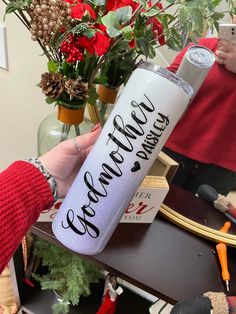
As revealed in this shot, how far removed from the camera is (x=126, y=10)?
369 mm

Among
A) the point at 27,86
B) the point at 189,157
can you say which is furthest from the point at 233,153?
the point at 27,86

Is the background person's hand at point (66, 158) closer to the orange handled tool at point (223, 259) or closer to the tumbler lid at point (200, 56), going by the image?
the tumbler lid at point (200, 56)

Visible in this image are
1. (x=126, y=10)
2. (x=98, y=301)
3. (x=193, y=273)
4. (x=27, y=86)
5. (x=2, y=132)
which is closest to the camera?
(x=126, y=10)

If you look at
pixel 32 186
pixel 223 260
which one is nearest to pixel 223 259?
pixel 223 260

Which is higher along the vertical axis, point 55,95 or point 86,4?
point 86,4

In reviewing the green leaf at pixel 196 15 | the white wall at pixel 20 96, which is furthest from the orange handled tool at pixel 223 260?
the white wall at pixel 20 96

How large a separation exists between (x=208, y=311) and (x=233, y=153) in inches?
11.5

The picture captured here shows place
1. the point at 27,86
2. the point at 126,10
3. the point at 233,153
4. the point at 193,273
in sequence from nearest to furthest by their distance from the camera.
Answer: the point at 126,10 → the point at 193,273 → the point at 233,153 → the point at 27,86

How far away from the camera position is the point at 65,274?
652 mm

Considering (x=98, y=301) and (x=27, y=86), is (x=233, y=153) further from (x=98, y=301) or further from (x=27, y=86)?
(x=27, y=86)

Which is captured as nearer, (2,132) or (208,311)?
(208,311)

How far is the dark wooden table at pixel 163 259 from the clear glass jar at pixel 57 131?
0.44ft

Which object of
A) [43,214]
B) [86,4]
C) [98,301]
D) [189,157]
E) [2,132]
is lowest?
[98,301]

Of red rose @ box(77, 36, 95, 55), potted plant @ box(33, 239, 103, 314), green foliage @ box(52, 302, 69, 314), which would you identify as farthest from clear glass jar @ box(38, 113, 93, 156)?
green foliage @ box(52, 302, 69, 314)
